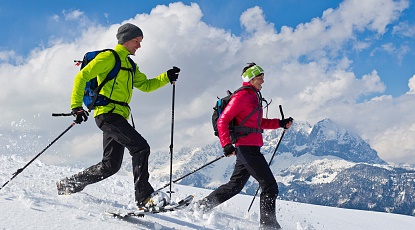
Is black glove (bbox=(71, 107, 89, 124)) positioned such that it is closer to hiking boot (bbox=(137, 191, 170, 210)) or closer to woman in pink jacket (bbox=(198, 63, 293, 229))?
hiking boot (bbox=(137, 191, 170, 210))

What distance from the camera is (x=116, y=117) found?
17.3 ft

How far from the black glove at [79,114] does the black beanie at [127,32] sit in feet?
3.75

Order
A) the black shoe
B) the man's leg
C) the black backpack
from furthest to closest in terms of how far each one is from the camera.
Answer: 1. the black backpack
2. the black shoe
3. the man's leg

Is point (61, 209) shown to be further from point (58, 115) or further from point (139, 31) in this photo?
point (139, 31)

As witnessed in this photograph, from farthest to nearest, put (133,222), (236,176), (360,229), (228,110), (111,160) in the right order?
(360,229), (236,176), (228,110), (111,160), (133,222)

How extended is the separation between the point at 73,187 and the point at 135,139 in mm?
1334

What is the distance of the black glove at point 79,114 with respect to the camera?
496 centimetres

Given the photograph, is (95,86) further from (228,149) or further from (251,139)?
(251,139)

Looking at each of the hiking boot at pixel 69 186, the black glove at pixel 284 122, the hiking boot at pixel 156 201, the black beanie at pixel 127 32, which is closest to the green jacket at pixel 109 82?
the black beanie at pixel 127 32

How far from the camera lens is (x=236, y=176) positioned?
6.48 metres

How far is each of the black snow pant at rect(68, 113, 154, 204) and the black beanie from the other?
1.06 meters

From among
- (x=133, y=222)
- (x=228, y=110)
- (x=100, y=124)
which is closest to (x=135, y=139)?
(x=100, y=124)

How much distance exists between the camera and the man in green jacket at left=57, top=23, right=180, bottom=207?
503cm

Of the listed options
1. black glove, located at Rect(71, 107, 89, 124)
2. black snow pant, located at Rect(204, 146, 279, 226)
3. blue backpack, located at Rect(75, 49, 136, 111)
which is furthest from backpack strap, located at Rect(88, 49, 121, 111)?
black snow pant, located at Rect(204, 146, 279, 226)
